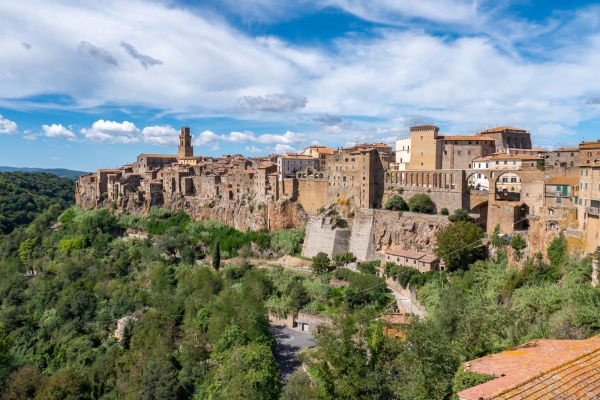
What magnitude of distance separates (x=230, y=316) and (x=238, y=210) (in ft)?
75.9

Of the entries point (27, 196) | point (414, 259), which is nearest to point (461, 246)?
point (414, 259)

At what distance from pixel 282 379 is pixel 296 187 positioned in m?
24.9

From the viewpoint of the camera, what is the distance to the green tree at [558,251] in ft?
77.6

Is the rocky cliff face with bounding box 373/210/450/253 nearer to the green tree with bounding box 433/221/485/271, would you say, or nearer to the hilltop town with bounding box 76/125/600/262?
the hilltop town with bounding box 76/125/600/262

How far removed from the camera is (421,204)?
3641cm

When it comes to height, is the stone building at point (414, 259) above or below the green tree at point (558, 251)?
below

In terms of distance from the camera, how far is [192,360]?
25719mm

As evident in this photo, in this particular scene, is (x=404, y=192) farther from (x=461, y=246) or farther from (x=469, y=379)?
(x=469, y=379)

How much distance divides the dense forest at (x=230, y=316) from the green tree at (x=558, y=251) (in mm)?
119

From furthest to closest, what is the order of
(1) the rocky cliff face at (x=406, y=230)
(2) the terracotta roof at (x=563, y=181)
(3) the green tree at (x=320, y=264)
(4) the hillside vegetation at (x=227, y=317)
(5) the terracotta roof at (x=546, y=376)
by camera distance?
(3) the green tree at (x=320, y=264), (1) the rocky cliff face at (x=406, y=230), (2) the terracotta roof at (x=563, y=181), (4) the hillside vegetation at (x=227, y=317), (5) the terracotta roof at (x=546, y=376)

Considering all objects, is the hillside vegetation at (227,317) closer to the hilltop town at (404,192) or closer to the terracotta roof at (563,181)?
the hilltop town at (404,192)

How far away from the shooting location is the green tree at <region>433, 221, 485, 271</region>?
29.5 meters

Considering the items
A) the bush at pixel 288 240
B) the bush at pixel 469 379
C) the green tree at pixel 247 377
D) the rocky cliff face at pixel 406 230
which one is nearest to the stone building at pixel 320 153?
the bush at pixel 288 240

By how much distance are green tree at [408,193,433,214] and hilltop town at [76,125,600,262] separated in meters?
0.66
